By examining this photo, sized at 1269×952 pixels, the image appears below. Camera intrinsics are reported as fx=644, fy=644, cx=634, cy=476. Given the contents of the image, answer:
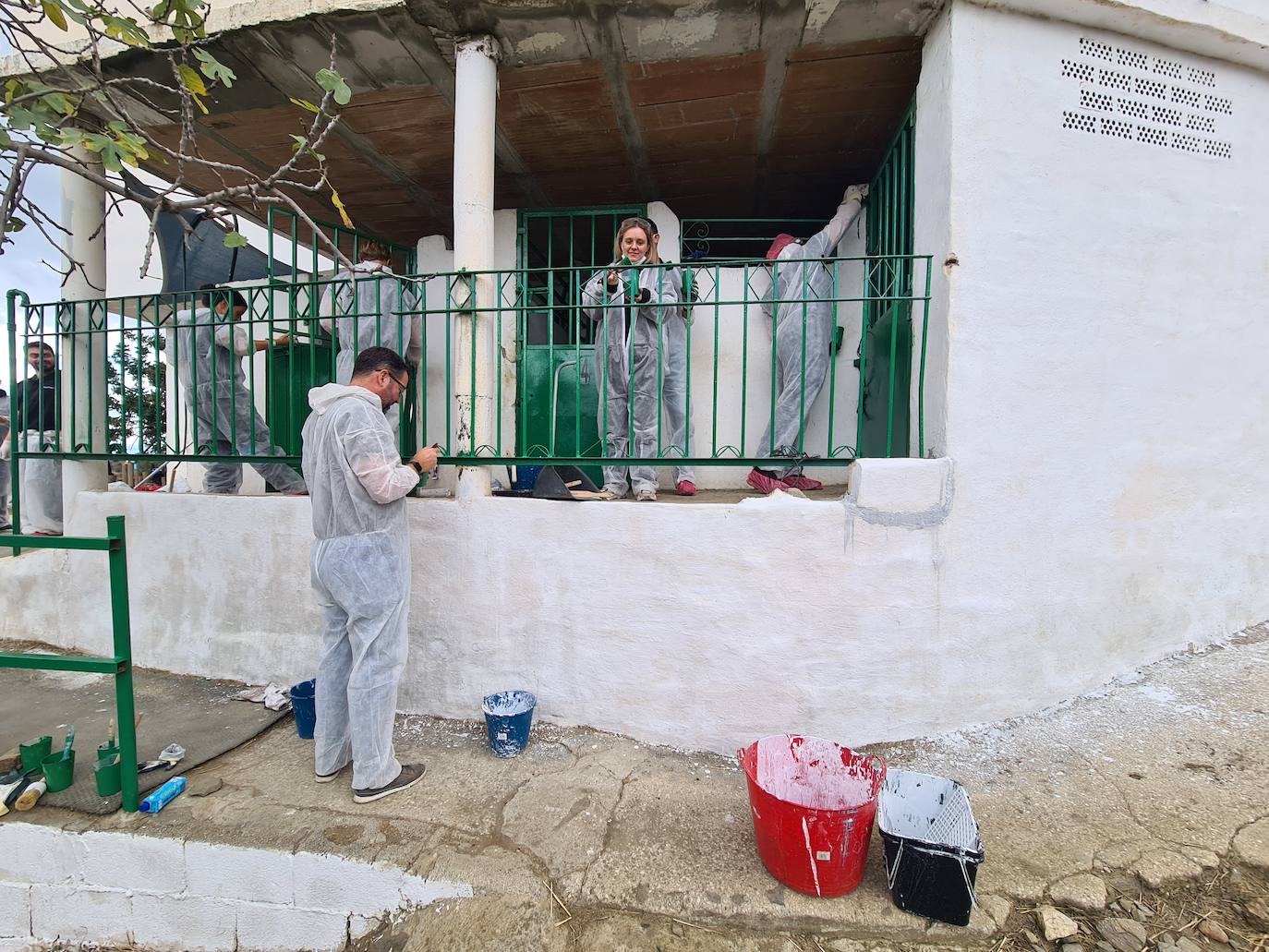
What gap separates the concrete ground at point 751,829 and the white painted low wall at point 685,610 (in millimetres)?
210

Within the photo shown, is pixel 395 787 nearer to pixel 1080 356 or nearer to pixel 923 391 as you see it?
pixel 923 391

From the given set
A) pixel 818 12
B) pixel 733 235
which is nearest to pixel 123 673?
pixel 818 12

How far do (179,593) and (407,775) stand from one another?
218cm

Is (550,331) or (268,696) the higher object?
(550,331)

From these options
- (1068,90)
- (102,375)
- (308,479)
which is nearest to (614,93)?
(1068,90)

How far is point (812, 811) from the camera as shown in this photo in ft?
6.74

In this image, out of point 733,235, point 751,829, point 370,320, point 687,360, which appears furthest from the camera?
point 733,235

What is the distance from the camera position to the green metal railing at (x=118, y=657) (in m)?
2.54

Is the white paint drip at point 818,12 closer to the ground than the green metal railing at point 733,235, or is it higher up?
higher up

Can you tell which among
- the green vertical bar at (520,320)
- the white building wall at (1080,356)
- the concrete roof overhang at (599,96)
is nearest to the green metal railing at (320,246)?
the concrete roof overhang at (599,96)

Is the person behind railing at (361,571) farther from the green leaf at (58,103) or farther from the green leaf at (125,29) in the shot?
the green leaf at (125,29)

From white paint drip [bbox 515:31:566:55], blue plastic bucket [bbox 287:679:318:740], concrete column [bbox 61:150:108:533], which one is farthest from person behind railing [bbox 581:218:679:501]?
concrete column [bbox 61:150:108:533]

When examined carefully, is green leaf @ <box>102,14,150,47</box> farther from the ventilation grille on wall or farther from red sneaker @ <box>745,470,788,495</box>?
the ventilation grille on wall

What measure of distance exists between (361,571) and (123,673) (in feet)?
3.36
